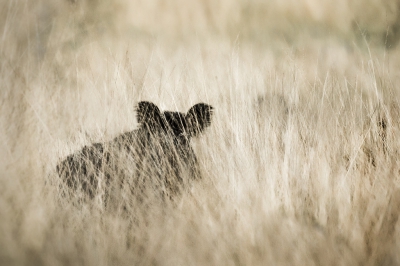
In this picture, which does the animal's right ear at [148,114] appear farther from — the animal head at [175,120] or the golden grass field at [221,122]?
the golden grass field at [221,122]

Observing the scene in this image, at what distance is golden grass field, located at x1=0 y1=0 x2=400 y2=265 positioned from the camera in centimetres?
107

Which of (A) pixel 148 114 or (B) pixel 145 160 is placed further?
(A) pixel 148 114

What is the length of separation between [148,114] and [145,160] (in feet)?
0.98

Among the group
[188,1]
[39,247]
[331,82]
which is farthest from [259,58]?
[39,247]

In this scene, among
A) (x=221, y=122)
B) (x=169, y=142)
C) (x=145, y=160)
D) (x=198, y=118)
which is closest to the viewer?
(x=145, y=160)

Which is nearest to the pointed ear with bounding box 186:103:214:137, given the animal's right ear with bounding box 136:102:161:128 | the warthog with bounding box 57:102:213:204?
the warthog with bounding box 57:102:213:204

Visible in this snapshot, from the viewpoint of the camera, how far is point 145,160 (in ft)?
4.72

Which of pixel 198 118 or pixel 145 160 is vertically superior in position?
pixel 198 118

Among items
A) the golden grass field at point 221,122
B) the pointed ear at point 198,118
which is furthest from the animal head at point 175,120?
the golden grass field at point 221,122

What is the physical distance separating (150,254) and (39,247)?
433 millimetres

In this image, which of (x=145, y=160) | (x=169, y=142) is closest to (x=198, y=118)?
(x=169, y=142)

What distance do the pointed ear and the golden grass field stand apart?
85mm

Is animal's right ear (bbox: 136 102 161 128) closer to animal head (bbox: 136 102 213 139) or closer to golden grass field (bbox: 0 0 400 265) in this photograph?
animal head (bbox: 136 102 213 139)

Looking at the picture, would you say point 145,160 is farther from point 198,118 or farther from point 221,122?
point 221,122
